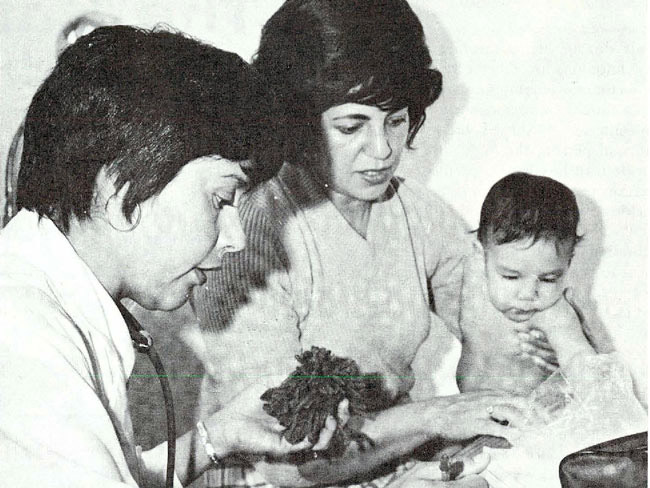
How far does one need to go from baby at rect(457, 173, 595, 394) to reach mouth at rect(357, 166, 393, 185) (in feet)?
0.46

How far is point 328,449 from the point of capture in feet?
4.03

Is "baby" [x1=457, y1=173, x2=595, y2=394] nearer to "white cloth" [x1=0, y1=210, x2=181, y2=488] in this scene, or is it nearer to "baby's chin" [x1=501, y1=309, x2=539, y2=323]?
"baby's chin" [x1=501, y1=309, x2=539, y2=323]

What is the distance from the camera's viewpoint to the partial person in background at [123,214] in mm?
973

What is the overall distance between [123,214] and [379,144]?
0.36 metres

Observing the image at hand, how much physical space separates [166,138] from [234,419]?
1.28 feet

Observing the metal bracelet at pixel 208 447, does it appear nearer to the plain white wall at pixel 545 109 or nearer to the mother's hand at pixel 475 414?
the mother's hand at pixel 475 414

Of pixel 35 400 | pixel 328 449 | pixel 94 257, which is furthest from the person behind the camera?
pixel 328 449

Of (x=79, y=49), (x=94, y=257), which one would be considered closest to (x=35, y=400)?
(x=94, y=257)

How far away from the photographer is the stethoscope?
1.13 meters

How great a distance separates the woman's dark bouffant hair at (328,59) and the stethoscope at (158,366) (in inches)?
12.1

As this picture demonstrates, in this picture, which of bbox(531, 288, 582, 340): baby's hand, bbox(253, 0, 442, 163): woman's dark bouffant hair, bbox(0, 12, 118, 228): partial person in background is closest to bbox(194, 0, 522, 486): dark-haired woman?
bbox(253, 0, 442, 163): woman's dark bouffant hair

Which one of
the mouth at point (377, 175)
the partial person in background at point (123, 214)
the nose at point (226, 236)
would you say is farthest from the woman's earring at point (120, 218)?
the mouth at point (377, 175)

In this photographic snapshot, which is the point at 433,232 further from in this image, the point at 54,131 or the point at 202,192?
the point at 54,131

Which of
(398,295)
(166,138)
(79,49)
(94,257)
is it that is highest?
(79,49)
